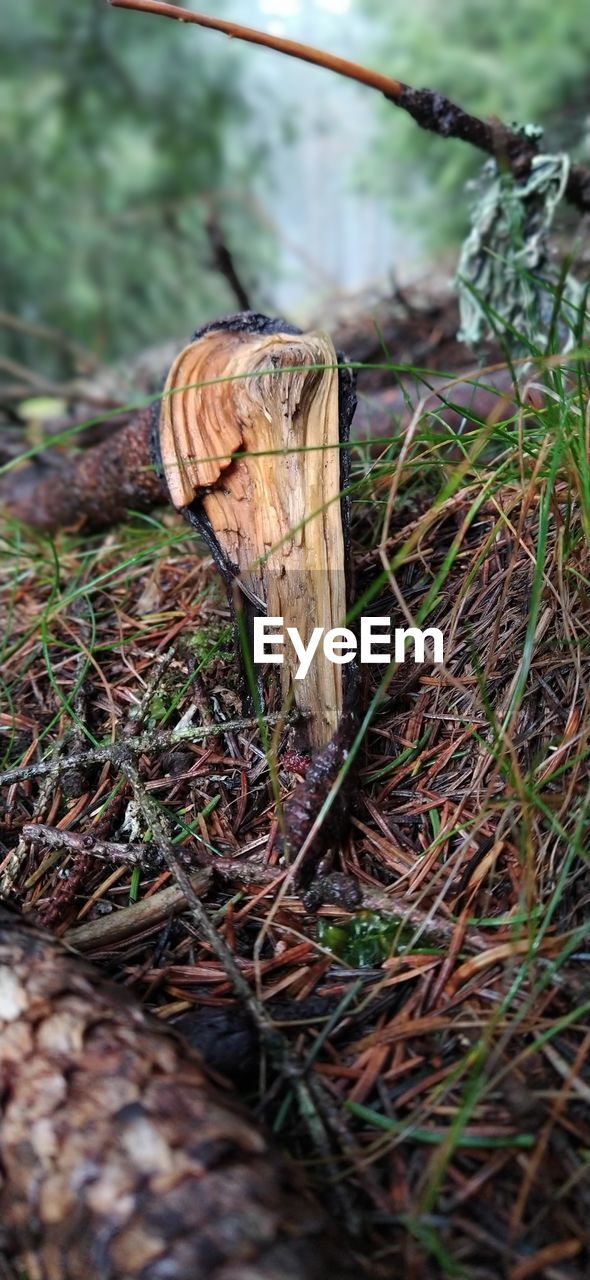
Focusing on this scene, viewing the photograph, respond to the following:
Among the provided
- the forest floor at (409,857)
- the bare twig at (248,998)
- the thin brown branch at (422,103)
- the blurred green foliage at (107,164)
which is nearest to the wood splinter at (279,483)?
the forest floor at (409,857)

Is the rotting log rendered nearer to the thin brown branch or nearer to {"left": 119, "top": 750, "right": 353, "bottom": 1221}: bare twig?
{"left": 119, "top": 750, "right": 353, "bottom": 1221}: bare twig

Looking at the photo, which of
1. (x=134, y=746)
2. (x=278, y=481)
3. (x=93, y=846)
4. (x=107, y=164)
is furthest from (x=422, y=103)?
(x=107, y=164)

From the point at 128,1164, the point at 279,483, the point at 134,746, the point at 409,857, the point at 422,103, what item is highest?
the point at 422,103

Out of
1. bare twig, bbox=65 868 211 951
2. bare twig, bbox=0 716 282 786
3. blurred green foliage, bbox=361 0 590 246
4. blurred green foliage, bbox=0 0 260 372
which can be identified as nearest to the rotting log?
bare twig, bbox=65 868 211 951

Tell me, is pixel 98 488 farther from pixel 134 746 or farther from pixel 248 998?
pixel 248 998

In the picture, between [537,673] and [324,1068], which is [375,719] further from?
[324,1068]

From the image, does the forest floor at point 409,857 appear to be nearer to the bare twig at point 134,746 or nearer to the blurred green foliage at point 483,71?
the bare twig at point 134,746
